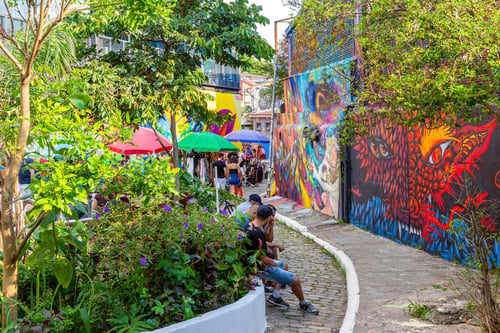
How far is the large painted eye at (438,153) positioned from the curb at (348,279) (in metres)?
2.50

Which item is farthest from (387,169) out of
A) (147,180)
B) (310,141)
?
(147,180)

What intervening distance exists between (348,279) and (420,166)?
3415mm

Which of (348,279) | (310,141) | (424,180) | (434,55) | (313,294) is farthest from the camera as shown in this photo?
(310,141)

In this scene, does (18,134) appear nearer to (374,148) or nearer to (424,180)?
(424,180)

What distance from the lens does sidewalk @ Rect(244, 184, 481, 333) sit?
606 cm

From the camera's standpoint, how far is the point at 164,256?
5133mm

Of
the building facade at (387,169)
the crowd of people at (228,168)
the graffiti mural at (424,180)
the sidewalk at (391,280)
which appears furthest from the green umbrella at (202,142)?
the graffiti mural at (424,180)

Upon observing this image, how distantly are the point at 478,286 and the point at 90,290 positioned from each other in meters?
3.85

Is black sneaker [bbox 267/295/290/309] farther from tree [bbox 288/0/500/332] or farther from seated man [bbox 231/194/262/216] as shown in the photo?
tree [bbox 288/0/500/332]

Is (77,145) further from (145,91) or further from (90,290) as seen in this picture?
(145,91)

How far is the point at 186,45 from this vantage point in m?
11.1

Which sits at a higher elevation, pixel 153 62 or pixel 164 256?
pixel 153 62

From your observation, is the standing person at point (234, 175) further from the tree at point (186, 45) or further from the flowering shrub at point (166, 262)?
the flowering shrub at point (166, 262)

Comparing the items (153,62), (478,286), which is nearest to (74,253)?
(478,286)
